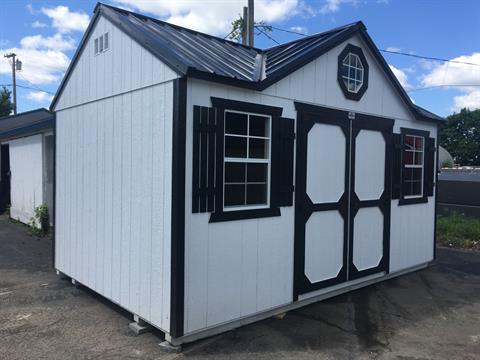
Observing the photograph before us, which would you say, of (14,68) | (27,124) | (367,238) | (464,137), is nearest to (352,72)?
(367,238)

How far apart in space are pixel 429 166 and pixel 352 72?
8.07 ft

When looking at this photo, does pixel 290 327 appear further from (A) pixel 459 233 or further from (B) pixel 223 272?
(A) pixel 459 233

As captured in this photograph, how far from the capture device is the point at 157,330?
4359 millimetres

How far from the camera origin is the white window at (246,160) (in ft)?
14.2

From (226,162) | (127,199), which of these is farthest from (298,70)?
(127,199)

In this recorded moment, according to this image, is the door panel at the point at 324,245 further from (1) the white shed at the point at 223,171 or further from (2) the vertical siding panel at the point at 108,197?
(2) the vertical siding panel at the point at 108,197

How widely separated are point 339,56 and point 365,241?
8.20 feet

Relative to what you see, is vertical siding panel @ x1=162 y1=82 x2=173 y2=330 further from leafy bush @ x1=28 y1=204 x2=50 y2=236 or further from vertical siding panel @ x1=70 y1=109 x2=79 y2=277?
leafy bush @ x1=28 y1=204 x2=50 y2=236

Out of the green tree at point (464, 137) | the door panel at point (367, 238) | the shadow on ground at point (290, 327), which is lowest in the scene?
the shadow on ground at point (290, 327)

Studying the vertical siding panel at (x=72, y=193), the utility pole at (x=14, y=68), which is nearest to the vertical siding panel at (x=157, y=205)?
the vertical siding panel at (x=72, y=193)

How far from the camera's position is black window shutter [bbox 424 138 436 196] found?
7.10 meters

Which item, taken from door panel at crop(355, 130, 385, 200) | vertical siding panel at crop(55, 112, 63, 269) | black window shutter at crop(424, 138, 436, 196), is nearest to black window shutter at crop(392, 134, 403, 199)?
door panel at crop(355, 130, 385, 200)

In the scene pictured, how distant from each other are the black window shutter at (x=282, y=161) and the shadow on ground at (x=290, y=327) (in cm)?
135

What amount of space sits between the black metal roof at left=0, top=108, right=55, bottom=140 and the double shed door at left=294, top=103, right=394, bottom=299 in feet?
13.9
